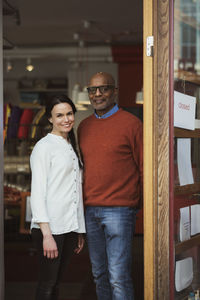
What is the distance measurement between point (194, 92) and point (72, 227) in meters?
1.13

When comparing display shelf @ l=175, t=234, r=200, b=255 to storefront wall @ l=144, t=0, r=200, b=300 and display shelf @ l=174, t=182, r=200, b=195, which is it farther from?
display shelf @ l=174, t=182, r=200, b=195

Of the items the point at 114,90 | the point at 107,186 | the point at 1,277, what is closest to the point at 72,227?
the point at 107,186

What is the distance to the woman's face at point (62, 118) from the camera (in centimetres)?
305

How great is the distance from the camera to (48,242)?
288 cm

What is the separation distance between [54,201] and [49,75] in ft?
24.3

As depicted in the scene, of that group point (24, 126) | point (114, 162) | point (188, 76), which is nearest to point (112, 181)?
point (114, 162)

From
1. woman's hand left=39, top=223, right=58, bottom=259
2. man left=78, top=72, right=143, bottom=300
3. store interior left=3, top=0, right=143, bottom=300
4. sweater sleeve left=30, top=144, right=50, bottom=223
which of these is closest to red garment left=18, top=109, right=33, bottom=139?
store interior left=3, top=0, right=143, bottom=300

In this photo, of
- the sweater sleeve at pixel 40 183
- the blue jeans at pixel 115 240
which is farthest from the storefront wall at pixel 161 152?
the sweater sleeve at pixel 40 183

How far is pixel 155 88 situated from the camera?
8.93ft

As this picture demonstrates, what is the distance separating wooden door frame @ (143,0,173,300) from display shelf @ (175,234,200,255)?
11 cm

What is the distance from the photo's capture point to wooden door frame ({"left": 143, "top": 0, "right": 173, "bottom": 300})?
272 cm

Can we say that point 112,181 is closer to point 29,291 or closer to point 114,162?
point 114,162

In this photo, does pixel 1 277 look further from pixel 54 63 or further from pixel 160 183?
pixel 54 63

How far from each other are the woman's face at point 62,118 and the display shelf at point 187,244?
993mm
